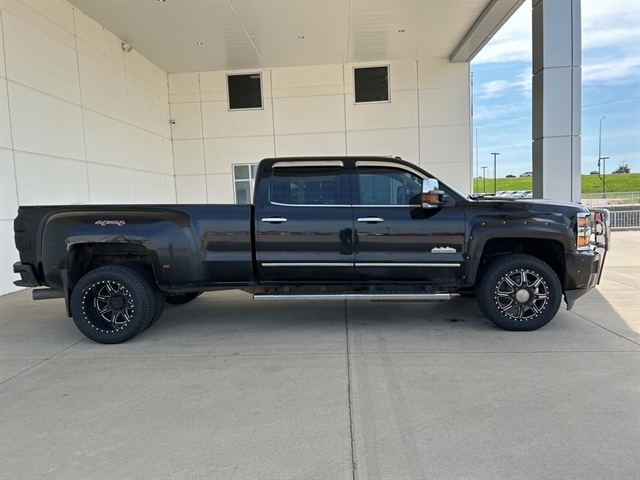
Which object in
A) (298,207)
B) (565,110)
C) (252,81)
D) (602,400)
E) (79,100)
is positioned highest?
(252,81)

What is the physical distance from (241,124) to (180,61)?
285cm

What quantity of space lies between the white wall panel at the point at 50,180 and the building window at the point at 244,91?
6769 millimetres

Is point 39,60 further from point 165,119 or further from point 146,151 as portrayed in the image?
point 165,119

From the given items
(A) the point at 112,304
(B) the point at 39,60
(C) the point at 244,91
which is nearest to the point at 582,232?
(A) the point at 112,304

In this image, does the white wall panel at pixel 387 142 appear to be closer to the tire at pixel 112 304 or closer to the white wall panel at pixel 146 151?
the white wall panel at pixel 146 151

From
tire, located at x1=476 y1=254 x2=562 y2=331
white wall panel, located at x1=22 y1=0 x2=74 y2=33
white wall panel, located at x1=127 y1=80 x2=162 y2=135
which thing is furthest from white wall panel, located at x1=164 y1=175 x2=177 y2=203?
tire, located at x1=476 y1=254 x2=562 y2=331

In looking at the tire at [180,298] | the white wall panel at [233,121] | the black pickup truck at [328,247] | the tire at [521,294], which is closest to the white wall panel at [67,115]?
the white wall panel at [233,121]

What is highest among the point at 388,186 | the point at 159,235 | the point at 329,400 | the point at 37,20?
the point at 37,20

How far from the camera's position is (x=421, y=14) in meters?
11.8

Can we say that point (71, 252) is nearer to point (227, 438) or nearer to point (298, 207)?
point (298, 207)

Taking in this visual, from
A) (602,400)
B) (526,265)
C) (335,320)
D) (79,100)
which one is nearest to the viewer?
(602,400)

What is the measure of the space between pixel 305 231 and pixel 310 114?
11.6 m

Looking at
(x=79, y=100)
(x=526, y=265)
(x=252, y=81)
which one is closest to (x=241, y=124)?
(x=252, y=81)

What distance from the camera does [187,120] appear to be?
16328 millimetres
